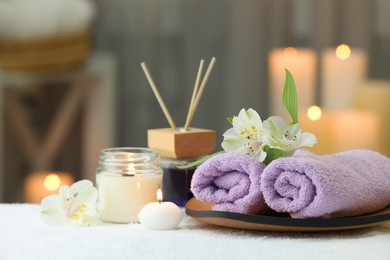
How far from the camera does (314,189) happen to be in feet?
3.00

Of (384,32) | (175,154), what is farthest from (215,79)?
(175,154)

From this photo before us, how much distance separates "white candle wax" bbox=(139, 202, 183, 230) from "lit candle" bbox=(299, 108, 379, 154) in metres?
0.80

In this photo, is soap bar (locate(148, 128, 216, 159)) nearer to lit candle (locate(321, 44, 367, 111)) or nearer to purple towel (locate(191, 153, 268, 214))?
purple towel (locate(191, 153, 268, 214))

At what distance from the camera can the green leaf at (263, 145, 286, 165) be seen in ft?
3.19

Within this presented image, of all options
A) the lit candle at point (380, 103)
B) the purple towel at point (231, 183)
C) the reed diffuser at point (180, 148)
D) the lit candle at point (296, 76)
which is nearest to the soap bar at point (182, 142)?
the reed diffuser at point (180, 148)

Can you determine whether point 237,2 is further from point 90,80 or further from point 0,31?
point 0,31

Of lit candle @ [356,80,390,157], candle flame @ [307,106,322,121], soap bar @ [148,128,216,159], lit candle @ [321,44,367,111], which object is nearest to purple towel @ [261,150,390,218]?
soap bar @ [148,128,216,159]

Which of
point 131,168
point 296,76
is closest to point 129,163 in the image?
point 131,168

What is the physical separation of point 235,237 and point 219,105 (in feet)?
6.28

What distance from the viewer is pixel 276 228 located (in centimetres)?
93

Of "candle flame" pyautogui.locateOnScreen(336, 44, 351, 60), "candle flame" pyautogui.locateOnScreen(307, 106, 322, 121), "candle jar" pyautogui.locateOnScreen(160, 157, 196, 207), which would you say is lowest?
"candle jar" pyautogui.locateOnScreen(160, 157, 196, 207)

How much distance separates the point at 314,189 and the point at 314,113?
2.73ft

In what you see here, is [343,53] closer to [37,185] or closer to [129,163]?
[129,163]

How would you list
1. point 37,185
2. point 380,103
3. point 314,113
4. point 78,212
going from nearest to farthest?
1. point 78,212
2. point 314,113
3. point 380,103
4. point 37,185
